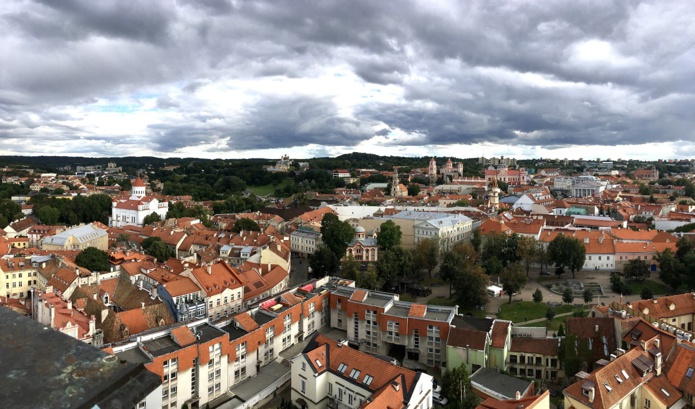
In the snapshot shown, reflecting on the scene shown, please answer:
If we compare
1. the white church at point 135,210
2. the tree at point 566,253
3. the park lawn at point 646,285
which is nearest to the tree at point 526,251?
the tree at point 566,253

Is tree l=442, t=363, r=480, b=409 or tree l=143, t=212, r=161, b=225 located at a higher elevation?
tree l=143, t=212, r=161, b=225

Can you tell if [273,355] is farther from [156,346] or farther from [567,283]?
[567,283]

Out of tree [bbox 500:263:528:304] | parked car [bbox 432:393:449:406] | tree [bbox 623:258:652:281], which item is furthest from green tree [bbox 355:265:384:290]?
tree [bbox 623:258:652:281]

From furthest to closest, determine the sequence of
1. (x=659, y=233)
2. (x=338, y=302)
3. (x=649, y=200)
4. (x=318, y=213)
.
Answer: (x=649, y=200), (x=318, y=213), (x=659, y=233), (x=338, y=302)

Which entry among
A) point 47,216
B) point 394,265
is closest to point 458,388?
point 394,265

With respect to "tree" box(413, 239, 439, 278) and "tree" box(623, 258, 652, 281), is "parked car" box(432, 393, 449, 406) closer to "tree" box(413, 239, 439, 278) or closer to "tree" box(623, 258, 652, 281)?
"tree" box(413, 239, 439, 278)

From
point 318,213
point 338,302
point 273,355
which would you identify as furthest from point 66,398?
point 318,213

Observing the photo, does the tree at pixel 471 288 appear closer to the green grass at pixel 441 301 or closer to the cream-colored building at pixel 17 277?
the green grass at pixel 441 301
